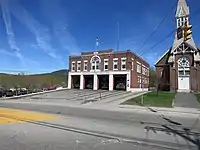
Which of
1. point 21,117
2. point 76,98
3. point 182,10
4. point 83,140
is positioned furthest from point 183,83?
point 83,140

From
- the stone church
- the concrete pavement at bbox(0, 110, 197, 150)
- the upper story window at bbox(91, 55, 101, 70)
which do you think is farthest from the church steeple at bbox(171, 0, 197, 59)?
the concrete pavement at bbox(0, 110, 197, 150)

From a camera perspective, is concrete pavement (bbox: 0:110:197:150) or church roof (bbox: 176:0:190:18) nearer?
concrete pavement (bbox: 0:110:197:150)

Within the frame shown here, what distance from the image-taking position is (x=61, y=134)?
938 centimetres

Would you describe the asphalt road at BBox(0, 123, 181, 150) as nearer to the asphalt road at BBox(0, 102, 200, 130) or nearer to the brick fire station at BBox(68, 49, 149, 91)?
the asphalt road at BBox(0, 102, 200, 130)

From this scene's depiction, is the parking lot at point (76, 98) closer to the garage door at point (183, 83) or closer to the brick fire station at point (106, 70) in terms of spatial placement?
the brick fire station at point (106, 70)

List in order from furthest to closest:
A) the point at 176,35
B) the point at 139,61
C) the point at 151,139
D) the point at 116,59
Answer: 1. the point at 139,61
2. the point at 116,59
3. the point at 176,35
4. the point at 151,139

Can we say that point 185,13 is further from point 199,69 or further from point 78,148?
point 78,148

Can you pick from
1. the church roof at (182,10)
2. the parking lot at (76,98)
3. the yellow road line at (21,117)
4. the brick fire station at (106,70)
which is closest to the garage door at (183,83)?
the parking lot at (76,98)

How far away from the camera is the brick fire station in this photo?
51.4 m

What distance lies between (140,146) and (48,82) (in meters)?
78.8

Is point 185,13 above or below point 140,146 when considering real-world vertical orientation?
above

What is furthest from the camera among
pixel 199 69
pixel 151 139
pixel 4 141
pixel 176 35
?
pixel 176 35

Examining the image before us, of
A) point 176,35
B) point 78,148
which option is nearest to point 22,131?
point 78,148

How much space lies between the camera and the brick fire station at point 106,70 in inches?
2024
